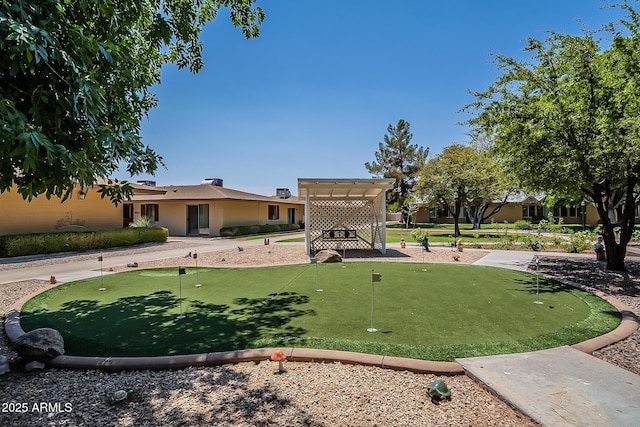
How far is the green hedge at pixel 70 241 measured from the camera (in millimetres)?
13078

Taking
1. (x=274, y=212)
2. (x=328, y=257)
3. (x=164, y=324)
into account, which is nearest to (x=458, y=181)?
(x=328, y=257)

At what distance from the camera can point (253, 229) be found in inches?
1019

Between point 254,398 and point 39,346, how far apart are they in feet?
8.90

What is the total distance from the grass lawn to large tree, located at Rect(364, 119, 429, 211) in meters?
34.8

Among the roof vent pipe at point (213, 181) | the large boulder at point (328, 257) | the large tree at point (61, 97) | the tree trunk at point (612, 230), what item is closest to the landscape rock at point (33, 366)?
the large tree at point (61, 97)

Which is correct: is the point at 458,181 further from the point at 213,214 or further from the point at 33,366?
the point at 33,366

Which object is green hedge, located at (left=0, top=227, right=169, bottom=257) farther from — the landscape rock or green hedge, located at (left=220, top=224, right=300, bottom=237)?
the landscape rock

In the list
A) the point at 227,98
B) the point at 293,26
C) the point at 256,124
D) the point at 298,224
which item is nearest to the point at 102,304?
the point at 293,26

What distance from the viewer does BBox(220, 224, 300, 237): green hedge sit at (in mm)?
23516

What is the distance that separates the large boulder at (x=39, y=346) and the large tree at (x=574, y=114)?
945 centimetres

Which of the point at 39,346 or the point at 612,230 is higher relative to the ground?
the point at 612,230

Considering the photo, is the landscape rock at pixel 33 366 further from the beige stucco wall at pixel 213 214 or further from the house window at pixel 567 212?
the house window at pixel 567 212

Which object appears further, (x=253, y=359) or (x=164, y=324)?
(x=164, y=324)

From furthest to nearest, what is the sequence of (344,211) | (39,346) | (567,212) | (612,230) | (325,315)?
(567,212)
(344,211)
(612,230)
(325,315)
(39,346)
